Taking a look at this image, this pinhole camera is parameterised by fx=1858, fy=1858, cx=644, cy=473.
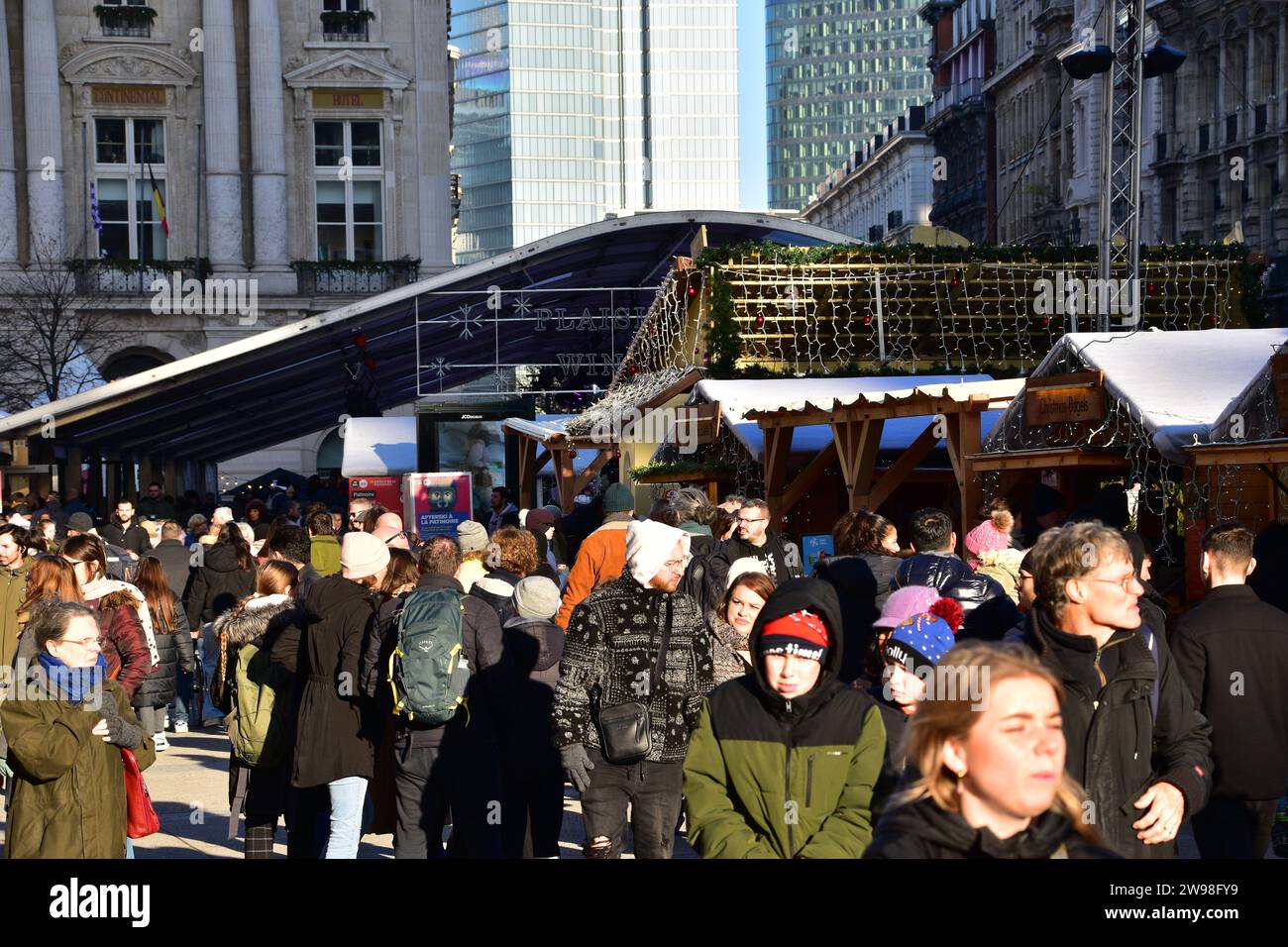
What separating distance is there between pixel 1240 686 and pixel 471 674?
3319 mm

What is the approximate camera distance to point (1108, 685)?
5242mm

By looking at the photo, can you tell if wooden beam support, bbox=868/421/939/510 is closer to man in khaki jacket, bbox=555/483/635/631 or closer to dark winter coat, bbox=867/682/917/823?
man in khaki jacket, bbox=555/483/635/631

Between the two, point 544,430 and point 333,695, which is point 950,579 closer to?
point 333,695

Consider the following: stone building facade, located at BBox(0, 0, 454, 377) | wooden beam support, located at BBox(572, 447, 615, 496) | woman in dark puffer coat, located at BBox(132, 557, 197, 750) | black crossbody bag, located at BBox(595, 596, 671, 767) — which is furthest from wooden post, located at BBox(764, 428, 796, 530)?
stone building facade, located at BBox(0, 0, 454, 377)

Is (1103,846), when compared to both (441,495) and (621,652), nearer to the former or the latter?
(621,652)

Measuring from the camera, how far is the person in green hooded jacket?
198 inches

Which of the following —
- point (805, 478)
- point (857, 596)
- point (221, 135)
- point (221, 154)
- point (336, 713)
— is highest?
point (221, 135)

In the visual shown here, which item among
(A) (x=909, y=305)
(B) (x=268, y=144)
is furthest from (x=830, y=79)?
(A) (x=909, y=305)

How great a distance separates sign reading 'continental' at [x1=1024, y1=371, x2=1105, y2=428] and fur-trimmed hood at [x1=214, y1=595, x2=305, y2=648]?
713 cm

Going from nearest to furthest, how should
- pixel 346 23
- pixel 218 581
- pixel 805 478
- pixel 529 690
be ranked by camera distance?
pixel 529 690 → pixel 218 581 → pixel 805 478 → pixel 346 23

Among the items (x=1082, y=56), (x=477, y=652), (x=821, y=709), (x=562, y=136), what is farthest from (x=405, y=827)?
(x=562, y=136)

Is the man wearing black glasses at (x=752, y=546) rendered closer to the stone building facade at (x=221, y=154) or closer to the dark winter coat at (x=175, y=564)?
the dark winter coat at (x=175, y=564)

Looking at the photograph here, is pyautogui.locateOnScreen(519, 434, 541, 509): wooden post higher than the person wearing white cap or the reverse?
higher

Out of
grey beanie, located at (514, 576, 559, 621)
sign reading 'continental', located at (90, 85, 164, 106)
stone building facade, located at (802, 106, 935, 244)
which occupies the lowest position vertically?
grey beanie, located at (514, 576, 559, 621)
